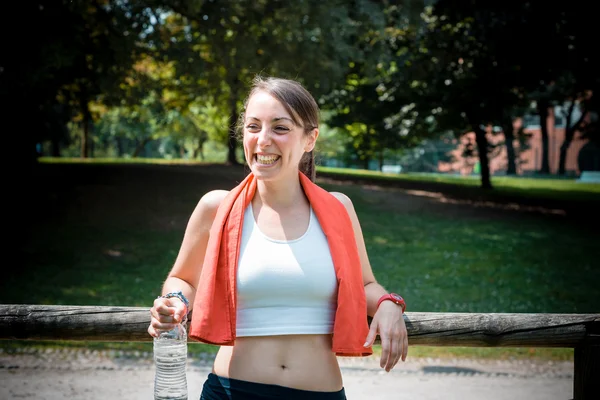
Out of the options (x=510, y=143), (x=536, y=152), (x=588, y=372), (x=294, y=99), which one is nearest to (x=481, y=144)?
(x=510, y=143)

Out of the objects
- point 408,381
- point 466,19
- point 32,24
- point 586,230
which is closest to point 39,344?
point 408,381

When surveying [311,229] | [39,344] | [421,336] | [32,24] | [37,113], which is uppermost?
[32,24]

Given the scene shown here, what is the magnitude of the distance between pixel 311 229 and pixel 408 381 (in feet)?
19.4

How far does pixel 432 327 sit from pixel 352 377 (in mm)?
5208

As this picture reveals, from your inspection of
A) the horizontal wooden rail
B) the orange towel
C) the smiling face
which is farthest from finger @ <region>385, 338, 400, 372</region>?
the smiling face

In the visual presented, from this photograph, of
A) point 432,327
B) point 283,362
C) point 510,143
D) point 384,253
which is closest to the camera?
point 283,362

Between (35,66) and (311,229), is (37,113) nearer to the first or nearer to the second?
(35,66)

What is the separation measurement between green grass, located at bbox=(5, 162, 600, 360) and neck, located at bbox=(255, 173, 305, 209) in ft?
23.9

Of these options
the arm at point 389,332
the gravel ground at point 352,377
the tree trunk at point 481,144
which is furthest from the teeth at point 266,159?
the tree trunk at point 481,144

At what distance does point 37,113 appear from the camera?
56.3 feet

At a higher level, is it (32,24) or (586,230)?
(32,24)

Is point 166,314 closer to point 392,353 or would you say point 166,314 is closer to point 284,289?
point 284,289

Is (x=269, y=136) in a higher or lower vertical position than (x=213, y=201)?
higher

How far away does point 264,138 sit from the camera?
7.88ft
